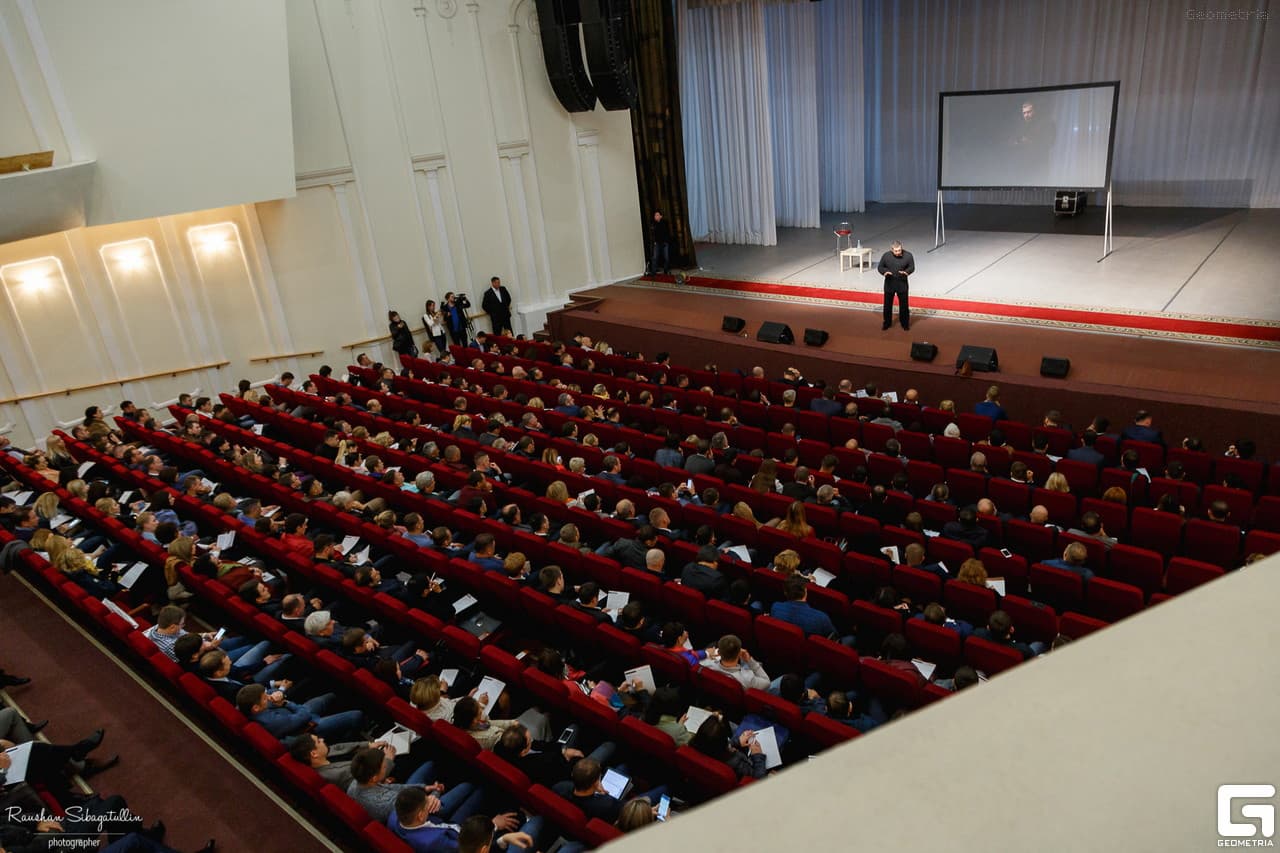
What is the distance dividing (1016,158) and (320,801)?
1438 cm

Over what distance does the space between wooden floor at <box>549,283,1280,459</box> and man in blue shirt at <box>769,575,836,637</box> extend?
5.31 meters

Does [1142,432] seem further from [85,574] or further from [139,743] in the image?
[85,574]

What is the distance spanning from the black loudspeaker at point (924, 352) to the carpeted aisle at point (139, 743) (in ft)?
28.1

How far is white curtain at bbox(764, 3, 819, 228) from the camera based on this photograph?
16.8m

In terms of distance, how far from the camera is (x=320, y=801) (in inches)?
169

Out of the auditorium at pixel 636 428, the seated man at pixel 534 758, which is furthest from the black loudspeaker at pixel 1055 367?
the seated man at pixel 534 758

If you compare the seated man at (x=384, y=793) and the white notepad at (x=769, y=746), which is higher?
the seated man at (x=384, y=793)

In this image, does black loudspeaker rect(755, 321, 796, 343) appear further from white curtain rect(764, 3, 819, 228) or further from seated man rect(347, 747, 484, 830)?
seated man rect(347, 747, 484, 830)

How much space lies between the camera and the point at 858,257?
48.2 feet

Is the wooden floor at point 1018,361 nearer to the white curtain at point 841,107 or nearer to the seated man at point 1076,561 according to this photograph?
the seated man at point 1076,561

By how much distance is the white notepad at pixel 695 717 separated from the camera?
471cm

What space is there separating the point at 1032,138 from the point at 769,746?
1300 cm

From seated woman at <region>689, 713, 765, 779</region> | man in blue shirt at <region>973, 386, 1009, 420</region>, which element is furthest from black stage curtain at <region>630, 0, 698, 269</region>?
seated woman at <region>689, 713, 765, 779</region>

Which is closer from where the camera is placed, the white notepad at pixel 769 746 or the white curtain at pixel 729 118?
the white notepad at pixel 769 746
